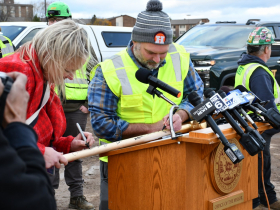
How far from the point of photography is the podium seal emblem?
214 cm

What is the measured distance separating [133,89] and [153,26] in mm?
455

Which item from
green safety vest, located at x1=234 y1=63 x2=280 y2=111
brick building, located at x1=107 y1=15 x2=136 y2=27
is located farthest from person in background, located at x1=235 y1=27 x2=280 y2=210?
brick building, located at x1=107 y1=15 x2=136 y2=27

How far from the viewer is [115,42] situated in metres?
9.61

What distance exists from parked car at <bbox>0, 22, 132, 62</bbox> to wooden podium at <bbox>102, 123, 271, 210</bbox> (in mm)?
5977

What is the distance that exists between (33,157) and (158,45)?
5.23ft

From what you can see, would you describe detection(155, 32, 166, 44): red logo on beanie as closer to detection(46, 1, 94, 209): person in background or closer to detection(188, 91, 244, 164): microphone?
detection(188, 91, 244, 164): microphone

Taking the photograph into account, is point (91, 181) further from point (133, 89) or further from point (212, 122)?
point (212, 122)

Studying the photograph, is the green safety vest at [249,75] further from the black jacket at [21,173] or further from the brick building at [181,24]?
the brick building at [181,24]

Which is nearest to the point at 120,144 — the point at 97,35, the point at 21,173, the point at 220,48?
the point at 21,173

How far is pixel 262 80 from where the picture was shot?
12.8 feet

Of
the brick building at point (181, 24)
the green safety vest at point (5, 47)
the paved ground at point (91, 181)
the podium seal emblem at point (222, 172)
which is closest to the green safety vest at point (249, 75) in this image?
the paved ground at point (91, 181)

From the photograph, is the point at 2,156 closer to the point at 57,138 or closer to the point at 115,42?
the point at 57,138

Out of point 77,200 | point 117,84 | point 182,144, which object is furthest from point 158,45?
point 77,200

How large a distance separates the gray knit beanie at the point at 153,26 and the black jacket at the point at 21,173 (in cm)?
153
